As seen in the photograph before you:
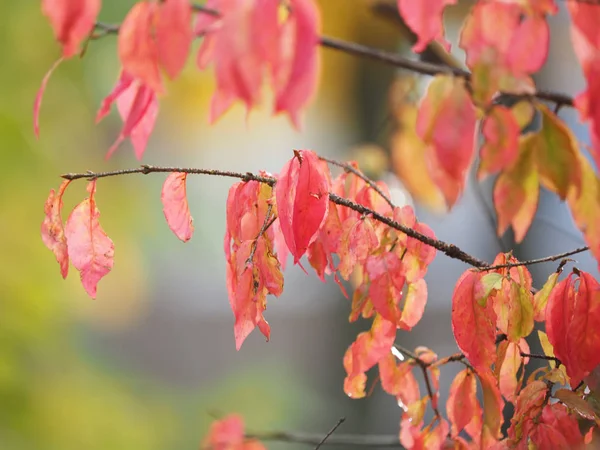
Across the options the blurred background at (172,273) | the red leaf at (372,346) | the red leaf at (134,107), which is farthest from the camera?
the blurred background at (172,273)

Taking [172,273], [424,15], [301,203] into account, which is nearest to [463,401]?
[301,203]

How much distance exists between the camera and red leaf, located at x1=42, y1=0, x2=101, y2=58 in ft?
1.16

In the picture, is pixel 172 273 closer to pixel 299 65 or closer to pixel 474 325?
pixel 474 325

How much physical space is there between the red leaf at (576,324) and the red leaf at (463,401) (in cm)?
12

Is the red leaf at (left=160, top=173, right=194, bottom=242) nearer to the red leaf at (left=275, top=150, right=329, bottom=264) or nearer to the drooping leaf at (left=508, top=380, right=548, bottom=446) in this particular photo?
the red leaf at (left=275, top=150, right=329, bottom=264)

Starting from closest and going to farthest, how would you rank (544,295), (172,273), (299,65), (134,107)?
1. (299,65)
2. (134,107)
3. (544,295)
4. (172,273)

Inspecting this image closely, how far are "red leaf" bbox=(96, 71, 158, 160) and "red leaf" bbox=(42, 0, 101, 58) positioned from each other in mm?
66

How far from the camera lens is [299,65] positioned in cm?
33

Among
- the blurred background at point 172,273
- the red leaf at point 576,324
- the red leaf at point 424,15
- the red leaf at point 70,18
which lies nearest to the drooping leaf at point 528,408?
the red leaf at point 576,324

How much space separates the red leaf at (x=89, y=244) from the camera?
19.3 inches

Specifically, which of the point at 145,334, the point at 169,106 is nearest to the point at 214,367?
the point at 145,334

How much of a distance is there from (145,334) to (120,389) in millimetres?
1020

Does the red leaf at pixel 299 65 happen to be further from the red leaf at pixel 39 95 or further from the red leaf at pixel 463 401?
the red leaf at pixel 463 401

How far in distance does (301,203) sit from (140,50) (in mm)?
157
